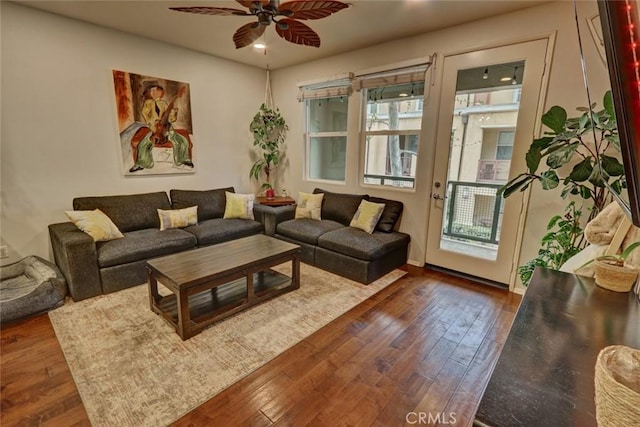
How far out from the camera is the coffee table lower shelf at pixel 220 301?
236 cm

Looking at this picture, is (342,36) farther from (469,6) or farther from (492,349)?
(492,349)

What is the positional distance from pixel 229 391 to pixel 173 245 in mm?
1951

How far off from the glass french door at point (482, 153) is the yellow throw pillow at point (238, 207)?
97.5 inches

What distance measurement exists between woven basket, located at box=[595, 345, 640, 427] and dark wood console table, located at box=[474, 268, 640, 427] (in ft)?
0.35

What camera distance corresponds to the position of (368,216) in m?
3.66

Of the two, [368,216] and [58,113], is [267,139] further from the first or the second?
[58,113]

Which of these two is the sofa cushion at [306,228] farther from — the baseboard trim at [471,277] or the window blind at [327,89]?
the window blind at [327,89]

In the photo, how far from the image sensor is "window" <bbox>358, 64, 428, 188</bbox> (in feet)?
11.6

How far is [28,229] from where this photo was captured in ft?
9.95

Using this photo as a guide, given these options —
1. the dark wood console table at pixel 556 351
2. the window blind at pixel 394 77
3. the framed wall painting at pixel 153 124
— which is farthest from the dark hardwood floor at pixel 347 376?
the window blind at pixel 394 77

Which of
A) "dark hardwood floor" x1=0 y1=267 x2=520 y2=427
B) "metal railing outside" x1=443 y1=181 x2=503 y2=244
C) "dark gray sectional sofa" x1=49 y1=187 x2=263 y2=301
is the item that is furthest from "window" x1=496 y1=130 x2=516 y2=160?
"dark gray sectional sofa" x1=49 y1=187 x2=263 y2=301

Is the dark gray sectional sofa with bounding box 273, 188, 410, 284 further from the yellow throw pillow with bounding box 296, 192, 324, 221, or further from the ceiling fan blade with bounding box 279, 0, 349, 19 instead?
the ceiling fan blade with bounding box 279, 0, 349, 19

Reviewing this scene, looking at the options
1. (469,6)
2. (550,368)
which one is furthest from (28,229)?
(469,6)

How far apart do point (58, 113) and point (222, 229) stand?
2052mm
